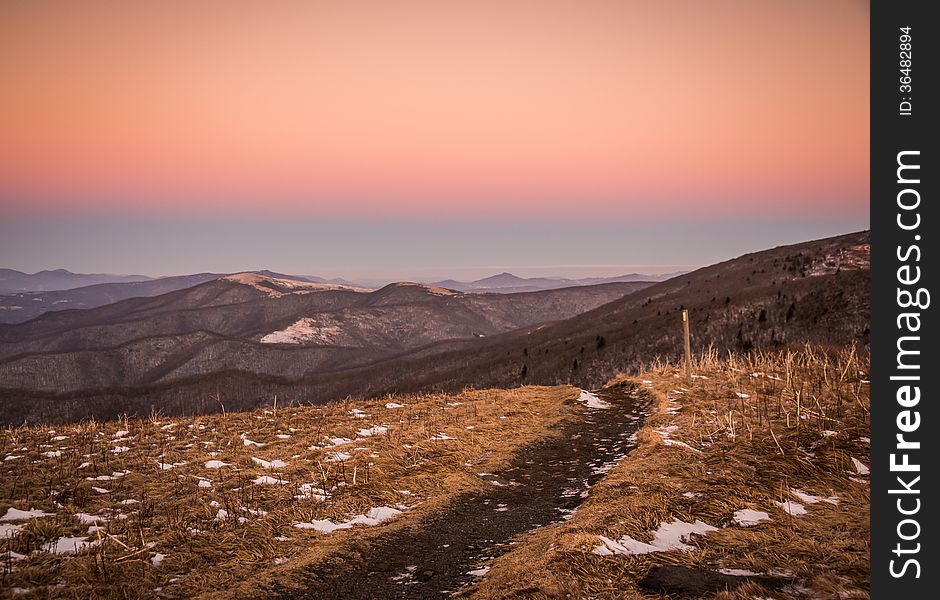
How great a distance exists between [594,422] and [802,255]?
83830mm

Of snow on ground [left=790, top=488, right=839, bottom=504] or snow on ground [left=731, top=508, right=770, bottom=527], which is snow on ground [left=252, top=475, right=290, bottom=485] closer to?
snow on ground [left=731, top=508, right=770, bottom=527]

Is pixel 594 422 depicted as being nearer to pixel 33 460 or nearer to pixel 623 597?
pixel 623 597

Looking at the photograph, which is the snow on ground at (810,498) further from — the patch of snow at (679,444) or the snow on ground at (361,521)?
the snow on ground at (361,521)

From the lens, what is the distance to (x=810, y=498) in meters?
7.77

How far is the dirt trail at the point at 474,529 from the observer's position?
6.58 metres

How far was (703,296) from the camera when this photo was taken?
8431cm

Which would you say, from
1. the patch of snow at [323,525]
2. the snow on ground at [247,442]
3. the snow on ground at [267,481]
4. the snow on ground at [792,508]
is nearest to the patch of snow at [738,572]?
the snow on ground at [792,508]

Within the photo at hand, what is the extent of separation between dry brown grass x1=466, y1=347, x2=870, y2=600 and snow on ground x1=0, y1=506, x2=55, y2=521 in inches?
283

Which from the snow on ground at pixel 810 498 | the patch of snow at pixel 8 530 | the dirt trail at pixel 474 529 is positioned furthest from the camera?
the snow on ground at pixel 810 498

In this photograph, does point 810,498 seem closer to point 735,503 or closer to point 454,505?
point 735,503

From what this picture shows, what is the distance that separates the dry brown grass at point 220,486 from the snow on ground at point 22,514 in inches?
7.0

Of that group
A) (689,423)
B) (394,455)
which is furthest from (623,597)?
(689,423)

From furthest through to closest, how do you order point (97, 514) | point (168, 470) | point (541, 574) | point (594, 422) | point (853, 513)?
point (594, 422)
point (168, 470)
point (97, 514)
point (853, 513)
point (541, 574)

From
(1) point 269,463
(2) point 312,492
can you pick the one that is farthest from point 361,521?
(1) point 269,463
